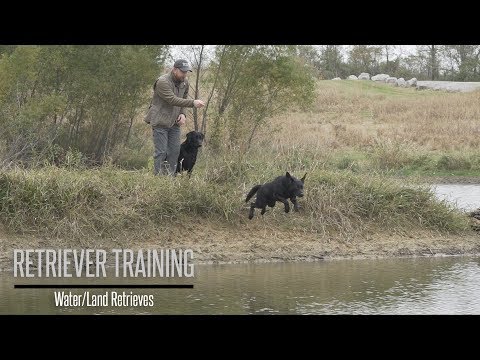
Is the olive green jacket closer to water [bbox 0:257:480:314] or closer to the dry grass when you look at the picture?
water [bbox 0:257:480:314]

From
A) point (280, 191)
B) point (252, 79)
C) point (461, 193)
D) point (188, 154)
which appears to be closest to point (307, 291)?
point (280, 191)

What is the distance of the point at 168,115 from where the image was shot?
1399 centimetres

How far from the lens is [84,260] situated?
12227mm

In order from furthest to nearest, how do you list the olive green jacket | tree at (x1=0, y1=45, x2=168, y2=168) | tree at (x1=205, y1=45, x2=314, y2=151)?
1. tree at (x1=205, y1=45, x2=314, y2=151)
2. tree at (x1=0, y1=45, x2=168, y2=168)
3. the olive green jacket

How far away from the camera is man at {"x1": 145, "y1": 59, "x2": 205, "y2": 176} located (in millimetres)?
13695

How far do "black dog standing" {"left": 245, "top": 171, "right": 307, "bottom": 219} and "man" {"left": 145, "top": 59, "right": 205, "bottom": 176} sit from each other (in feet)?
6.08

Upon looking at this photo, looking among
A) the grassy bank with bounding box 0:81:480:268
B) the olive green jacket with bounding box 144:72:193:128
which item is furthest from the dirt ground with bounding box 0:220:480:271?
the olive green jacket with bounding box 144:72:193:128

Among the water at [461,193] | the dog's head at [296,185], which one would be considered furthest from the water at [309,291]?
the water at [461,193]

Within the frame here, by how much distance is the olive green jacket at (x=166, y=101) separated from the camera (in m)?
13.7

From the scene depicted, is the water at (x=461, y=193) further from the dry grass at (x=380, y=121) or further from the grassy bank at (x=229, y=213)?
the dry grass at (x=380, y=121)

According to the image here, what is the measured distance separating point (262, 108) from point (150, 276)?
17146 millimetres

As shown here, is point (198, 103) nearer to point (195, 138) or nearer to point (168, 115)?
Answer: point (195, 138)

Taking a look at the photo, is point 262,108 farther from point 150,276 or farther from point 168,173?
point 150,276
